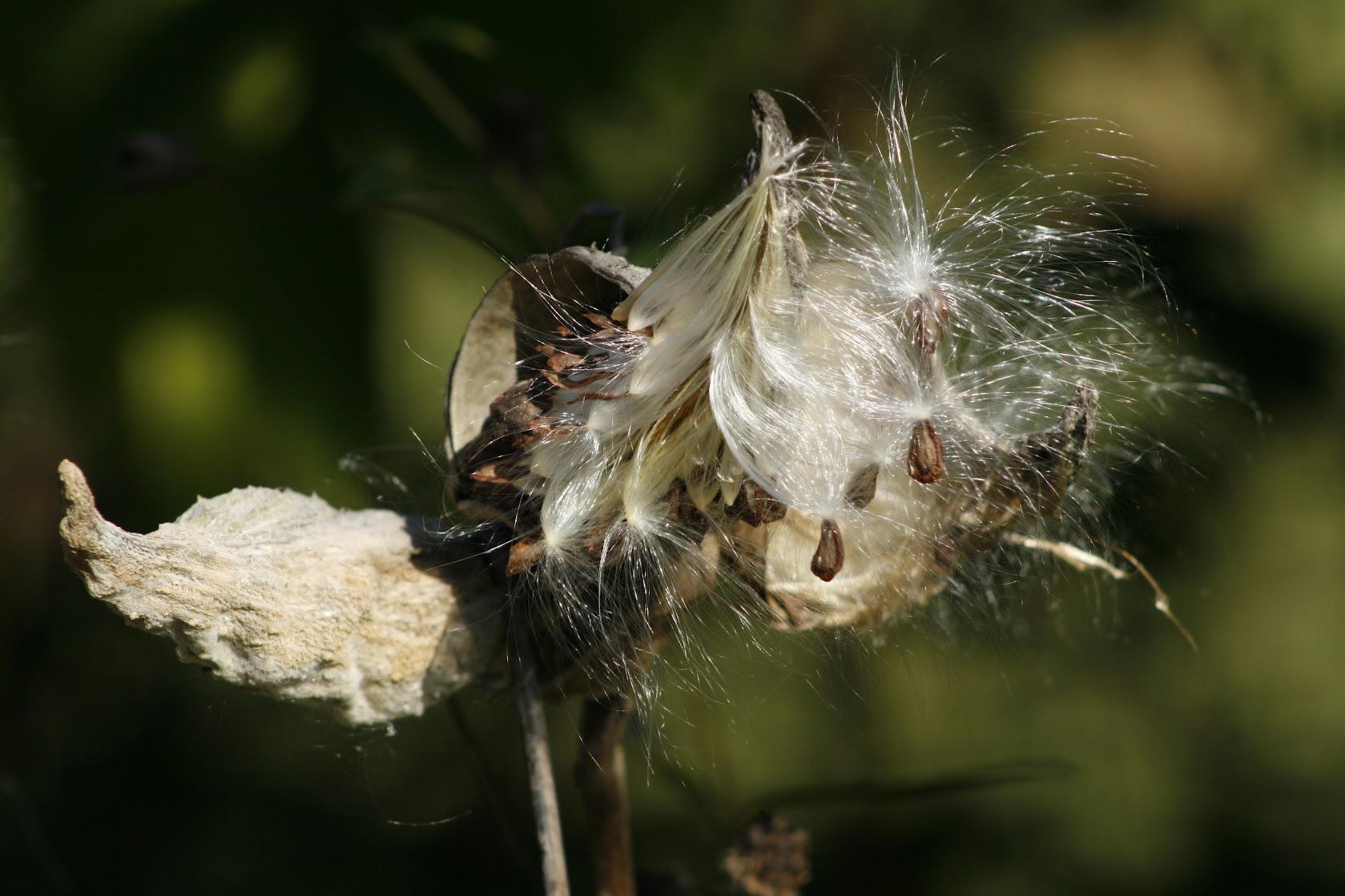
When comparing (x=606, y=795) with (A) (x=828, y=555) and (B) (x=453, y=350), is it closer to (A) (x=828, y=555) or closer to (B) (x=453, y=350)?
(A) (x=828, y=555)

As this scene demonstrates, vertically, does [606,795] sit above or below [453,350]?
below

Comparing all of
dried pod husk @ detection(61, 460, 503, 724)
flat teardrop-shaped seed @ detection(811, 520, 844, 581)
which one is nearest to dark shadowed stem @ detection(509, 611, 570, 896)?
dried pod husk @ detection(61, 460, 503, 724)

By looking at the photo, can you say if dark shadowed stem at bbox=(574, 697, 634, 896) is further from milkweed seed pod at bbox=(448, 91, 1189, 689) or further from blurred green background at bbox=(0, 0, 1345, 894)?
blurred green background at bbox=(0, 0, 1345, 894)

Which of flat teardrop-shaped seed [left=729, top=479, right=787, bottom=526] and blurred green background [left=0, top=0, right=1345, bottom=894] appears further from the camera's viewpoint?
blurred green background [left=0, top=0, right=1345, bottom=894]

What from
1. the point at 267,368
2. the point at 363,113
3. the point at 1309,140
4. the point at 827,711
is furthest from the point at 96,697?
the point at 1309,140

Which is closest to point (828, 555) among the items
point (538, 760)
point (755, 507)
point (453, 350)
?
point (755, 507)

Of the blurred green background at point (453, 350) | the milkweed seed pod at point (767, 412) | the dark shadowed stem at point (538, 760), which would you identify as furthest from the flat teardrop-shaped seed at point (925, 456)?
the blurred green background at point (453, 350)

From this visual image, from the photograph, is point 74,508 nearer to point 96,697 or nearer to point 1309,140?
point 96,697
